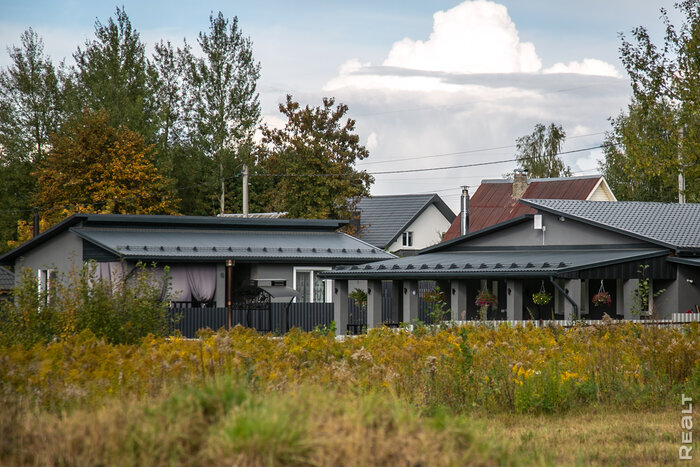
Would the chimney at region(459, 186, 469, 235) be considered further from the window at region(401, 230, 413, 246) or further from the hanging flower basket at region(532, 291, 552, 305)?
the window at region(401, 230, 413, 246)

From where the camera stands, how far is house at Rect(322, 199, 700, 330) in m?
26.6

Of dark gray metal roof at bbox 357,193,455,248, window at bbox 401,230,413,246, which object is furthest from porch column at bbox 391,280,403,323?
window at bbox 401,230,413,246

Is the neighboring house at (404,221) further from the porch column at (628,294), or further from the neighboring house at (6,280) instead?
the porch column at (628,294)

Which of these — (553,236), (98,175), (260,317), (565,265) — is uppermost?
(98,175)

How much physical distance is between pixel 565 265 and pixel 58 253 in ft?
61.6

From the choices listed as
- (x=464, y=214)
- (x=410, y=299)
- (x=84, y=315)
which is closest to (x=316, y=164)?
(x=464, y=214)

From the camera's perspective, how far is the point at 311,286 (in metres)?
34.7

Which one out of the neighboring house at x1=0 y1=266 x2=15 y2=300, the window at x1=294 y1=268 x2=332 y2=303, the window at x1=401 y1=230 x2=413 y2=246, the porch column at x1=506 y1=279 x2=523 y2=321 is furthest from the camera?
the window at x1=401 y1=230 x2=413 y2=246

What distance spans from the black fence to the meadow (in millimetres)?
17410

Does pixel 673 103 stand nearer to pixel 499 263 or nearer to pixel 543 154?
pixel 499 263

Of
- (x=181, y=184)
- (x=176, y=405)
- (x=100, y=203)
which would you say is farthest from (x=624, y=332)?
(x=181, y=184)

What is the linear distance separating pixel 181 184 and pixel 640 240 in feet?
126

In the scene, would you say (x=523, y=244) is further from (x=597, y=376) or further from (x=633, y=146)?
(x=597, y=376)

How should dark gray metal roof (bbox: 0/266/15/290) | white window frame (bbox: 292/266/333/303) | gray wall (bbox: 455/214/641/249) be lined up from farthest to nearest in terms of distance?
dark gray metal roof (bbox: 0/266/15/290)
white window frame (bbox: 292/266/333/303)
gray wall (bbox: 455/214/641/249)
